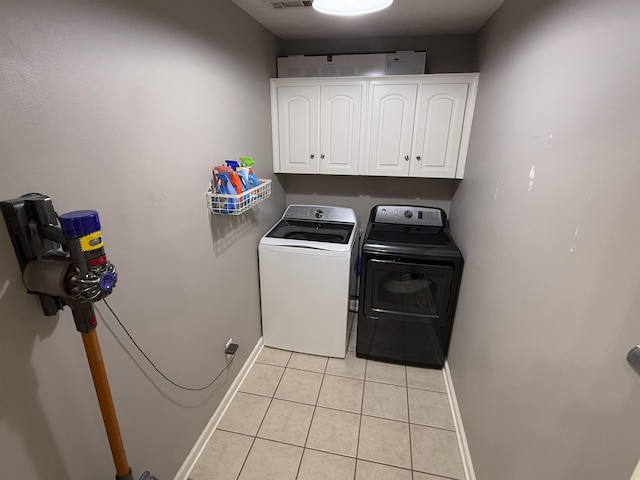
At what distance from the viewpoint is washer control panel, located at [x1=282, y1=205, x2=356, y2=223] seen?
102 inches

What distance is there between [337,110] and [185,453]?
2.30 m

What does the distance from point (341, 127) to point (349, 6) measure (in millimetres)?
1146

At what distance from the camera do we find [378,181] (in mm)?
2746

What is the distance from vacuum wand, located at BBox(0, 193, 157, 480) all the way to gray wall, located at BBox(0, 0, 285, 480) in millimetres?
36

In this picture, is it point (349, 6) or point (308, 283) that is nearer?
point (349, 6)

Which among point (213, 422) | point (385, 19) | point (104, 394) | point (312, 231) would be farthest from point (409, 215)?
point (104, 394)

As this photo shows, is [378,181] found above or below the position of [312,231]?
above

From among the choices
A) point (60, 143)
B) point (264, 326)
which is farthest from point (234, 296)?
point (60, 143)

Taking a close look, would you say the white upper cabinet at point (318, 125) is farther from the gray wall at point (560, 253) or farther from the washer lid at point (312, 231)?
the gray wall at point (560, 253)

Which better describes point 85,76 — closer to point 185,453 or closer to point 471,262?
point 185,453

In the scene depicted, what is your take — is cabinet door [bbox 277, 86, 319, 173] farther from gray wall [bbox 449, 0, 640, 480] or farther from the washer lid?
gray wall [bbox 449, 0, 640, 480]

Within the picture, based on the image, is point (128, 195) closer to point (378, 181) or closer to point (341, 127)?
point (341, 127)

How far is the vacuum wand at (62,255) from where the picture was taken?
0.74 meters

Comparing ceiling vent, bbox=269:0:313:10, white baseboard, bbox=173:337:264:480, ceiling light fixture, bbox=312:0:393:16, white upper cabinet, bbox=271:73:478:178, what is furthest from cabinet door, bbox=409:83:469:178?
white baseboard, bbox=173:337:264:480
